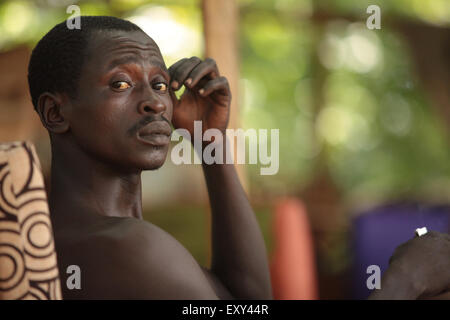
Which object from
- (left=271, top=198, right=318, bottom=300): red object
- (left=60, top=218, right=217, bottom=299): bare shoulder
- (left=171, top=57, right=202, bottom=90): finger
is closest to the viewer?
(left=60, top=218, right=217, bottom=299): bare shoulder

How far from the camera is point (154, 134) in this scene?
4.74 ft

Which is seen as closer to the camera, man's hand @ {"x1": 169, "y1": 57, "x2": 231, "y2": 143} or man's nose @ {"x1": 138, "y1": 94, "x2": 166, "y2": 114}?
man's nose @ {"x1": 138, "y1": 94, "x2": 166, "y2": 114}

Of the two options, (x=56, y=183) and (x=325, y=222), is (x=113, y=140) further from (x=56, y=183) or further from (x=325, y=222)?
(x=325, y=222)

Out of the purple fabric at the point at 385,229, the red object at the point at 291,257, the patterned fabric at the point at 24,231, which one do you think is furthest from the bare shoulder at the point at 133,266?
the purple fabric at the point at 385,229

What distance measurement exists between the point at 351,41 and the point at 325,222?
19.5 ft

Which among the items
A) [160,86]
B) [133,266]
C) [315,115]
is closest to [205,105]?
[160,86]

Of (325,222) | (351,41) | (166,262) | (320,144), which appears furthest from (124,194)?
(351,41)

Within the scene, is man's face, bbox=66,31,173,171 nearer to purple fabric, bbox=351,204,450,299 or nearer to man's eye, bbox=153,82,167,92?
man's eye, bbox=153,82,167,92

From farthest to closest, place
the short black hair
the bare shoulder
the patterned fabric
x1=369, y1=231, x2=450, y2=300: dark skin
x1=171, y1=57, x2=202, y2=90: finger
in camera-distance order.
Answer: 1. x1=171, y1=57, x2=202, y2=90: finger
2. the short black hair
3. x1=369, y1=231, x2=450, y2=300: dark skin
4. the bare shoulder
5. the patterned fabric

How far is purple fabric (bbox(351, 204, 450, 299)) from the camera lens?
4.23 m

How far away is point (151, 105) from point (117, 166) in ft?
0.50

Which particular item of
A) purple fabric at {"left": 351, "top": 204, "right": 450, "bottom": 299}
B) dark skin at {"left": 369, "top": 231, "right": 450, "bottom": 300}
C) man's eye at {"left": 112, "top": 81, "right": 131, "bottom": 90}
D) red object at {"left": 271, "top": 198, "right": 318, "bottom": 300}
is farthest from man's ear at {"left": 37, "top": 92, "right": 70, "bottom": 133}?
purple fabric at {"left": 351, "top": 204, "right": 450, "bottom": 299}

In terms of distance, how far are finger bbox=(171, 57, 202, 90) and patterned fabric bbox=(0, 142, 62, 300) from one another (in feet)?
1.70

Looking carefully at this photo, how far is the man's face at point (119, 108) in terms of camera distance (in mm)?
1416
